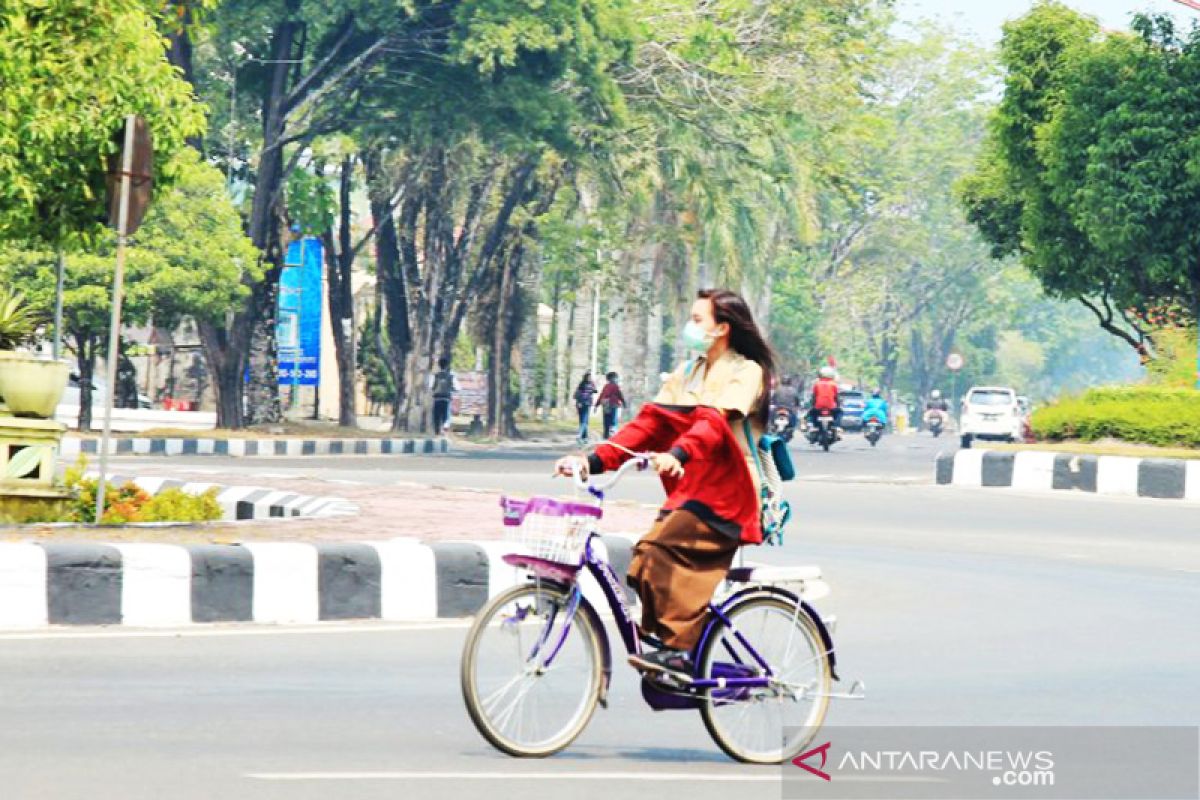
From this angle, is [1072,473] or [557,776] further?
[1072,473]

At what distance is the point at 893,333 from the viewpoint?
3907 inches

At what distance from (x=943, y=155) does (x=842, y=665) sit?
8437cm

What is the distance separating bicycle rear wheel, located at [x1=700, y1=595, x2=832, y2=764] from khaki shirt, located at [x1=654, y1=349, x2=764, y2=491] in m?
0.48

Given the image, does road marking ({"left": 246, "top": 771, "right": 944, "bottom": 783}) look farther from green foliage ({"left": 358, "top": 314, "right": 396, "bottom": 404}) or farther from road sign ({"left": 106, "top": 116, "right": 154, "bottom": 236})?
green foliage ({"left": 358, "top": 314, "right": 396, "bottom": 404})

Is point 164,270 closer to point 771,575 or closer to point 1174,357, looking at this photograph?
point 1174,357

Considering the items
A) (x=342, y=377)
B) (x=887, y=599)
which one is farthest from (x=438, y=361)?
(x=887, y=599)

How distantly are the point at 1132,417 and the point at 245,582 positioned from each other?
1958 cm

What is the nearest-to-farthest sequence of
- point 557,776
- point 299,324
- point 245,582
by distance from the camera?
point 557,776 < point 245,582 < point 299,324

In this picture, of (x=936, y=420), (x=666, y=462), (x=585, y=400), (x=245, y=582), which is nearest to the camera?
(x=666, y=462)

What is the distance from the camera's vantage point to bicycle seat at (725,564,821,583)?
8555 mm

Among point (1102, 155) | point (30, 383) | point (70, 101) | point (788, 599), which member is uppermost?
point (1102, 155)

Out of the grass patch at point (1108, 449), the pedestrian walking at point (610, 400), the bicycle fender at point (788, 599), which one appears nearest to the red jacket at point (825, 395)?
the pedestrian walking at point (610, 400)

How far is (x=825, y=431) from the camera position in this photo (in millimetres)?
47438

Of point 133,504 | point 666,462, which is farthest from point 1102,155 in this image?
→ point 666,462
